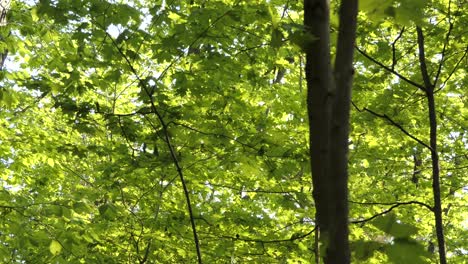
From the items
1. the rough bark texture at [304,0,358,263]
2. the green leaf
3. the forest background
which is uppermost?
the forest background

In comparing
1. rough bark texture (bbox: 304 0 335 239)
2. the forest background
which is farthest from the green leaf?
rough bark texture (bbox: 304 0 335 239)

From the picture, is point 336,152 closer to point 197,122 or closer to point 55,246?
point 55,246

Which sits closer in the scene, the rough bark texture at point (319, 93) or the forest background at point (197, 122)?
the rough bark texture at point (319, 93)

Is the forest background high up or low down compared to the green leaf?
up

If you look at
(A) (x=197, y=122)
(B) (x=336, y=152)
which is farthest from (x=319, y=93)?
(A) (x=197, y=122)

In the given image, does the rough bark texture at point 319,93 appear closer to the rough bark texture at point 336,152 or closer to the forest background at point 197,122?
the rough bark texture at point 336,152

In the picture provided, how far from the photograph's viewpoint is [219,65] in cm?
445

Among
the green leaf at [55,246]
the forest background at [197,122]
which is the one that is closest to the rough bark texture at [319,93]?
the forest background at [197,122]

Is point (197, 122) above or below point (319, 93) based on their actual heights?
above

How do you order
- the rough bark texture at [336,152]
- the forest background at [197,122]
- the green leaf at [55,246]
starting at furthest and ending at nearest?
the forest background at [197,122] → the green leaf at [55,246] → the rough bark texture at [336,152]

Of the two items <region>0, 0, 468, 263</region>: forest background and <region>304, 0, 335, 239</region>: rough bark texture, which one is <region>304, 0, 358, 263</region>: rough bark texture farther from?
<region>0, 0, 468, 263</region>: forest background

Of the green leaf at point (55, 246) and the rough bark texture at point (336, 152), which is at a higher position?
the green leaf at point (55, 246)

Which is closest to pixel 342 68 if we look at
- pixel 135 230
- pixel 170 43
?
pixel 170 43

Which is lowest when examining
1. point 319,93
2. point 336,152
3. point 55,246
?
point 336,152
